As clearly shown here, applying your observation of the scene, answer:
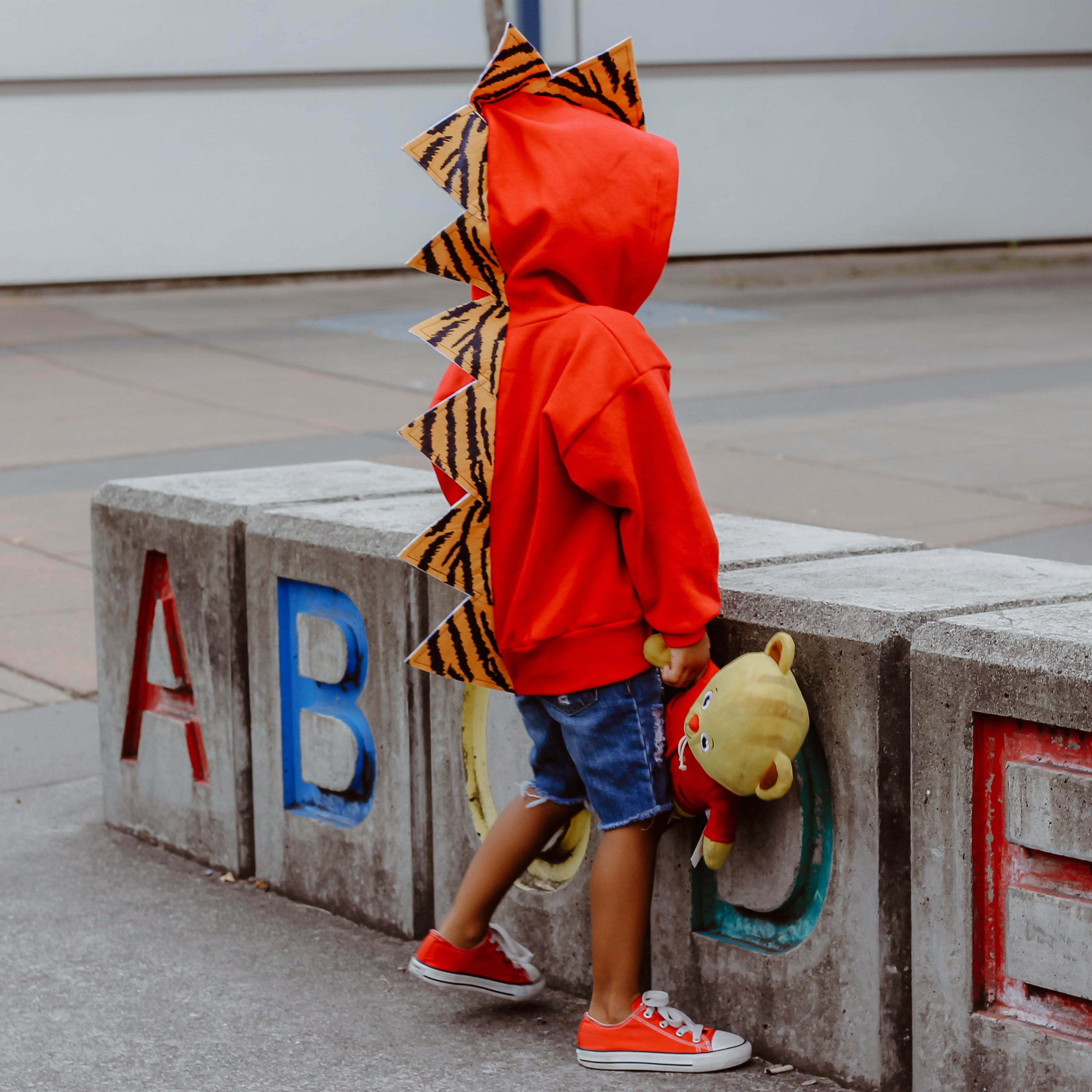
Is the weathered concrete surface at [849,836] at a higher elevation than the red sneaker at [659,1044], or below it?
higher

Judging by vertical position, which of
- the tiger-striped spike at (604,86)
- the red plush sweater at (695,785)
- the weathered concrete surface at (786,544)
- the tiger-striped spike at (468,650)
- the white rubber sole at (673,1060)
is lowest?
the white rubber sole at (673,1060)

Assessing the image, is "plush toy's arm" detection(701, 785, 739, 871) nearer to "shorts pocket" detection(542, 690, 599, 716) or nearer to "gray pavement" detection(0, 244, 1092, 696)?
"shorts pocket" detection(542, 690, 599, 716)

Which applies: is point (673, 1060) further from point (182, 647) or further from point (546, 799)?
point (182, 647)

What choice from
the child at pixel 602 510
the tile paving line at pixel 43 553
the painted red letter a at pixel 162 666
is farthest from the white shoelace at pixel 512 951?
the tile paving line at pixel 43 553

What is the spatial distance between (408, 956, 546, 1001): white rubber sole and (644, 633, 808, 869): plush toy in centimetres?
63

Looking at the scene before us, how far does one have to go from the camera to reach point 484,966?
352 cm

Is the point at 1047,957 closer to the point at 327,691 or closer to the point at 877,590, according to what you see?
the point at 877,590

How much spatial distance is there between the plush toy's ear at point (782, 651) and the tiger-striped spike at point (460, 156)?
93 centimetres

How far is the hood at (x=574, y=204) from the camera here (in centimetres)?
310

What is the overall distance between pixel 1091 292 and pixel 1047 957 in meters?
17.0

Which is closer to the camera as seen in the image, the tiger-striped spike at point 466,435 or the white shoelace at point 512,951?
the tiger-striped spike at point 466,435

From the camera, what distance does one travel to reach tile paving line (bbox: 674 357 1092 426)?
452 inches

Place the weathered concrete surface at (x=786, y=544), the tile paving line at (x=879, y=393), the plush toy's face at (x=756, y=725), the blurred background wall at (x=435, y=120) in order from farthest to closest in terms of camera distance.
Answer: the blurred background wall at (x=435, y=120) < the tile paving line at (x=879, y=393) < the weathered concrete surface at (x=786, y=544) < the plush toy's face at (x=756, y=725)

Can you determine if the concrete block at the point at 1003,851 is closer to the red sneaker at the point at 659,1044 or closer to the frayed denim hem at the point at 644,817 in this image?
the red sneaker at the point at 659,1044
